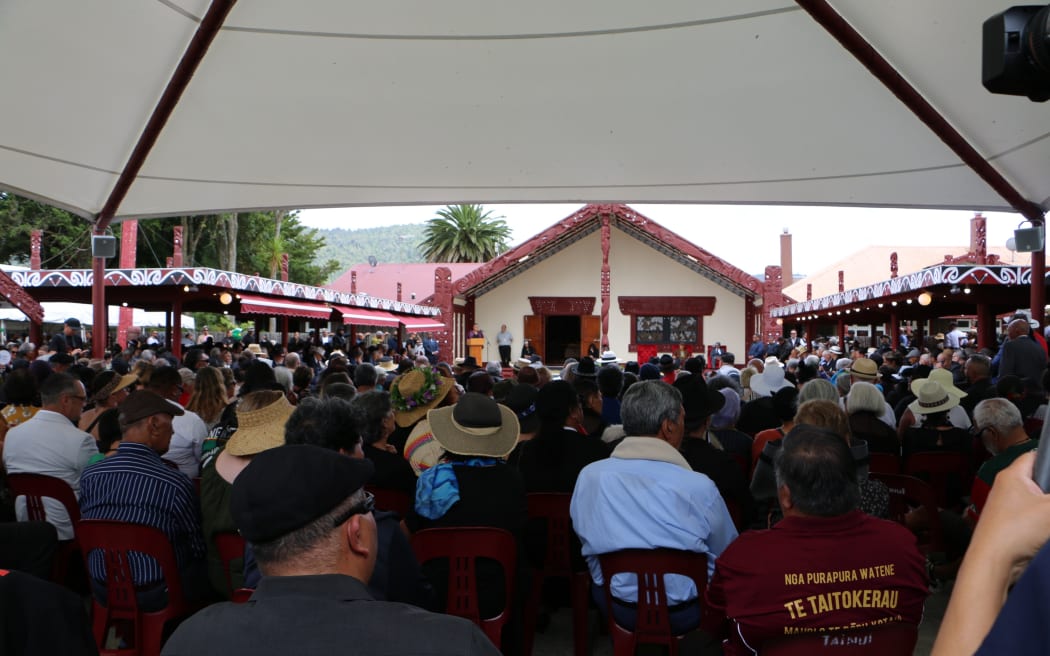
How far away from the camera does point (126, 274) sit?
1324cm

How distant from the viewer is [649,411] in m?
3.29

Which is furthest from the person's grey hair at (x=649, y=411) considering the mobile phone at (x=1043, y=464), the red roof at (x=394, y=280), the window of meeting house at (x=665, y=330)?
the red roof at (x=394, y=280)

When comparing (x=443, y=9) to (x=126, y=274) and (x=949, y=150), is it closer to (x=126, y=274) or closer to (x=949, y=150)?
(x=949, y=150)

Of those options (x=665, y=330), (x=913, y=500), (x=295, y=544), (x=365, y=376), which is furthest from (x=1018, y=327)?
(x=665, y=330)

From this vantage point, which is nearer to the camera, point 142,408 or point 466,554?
point 466,554

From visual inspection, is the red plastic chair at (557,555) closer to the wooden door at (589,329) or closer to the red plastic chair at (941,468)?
the red plastic chair at (941,468)

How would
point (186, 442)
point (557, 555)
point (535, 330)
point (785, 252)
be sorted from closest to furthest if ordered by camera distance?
point (557, 555) → point (186, 442) → point (535, 330) → point (785, 252)

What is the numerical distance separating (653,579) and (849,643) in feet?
3.04

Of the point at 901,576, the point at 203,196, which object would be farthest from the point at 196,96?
the point at 901,576

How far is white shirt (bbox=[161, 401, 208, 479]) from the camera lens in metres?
4.70

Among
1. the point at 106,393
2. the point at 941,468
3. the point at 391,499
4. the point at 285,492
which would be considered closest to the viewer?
the point at 285,492

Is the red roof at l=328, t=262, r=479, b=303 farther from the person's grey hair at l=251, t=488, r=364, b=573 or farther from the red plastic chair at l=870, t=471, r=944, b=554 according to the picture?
the person's grey hair at l=251, t=488, r=364, b=573

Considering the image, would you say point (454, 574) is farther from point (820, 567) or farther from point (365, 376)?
point (365, 376)

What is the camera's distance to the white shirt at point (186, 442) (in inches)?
185
